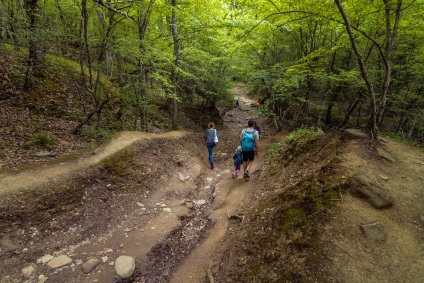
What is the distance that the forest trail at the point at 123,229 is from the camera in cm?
436

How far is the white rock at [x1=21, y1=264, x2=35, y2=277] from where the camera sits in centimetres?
404

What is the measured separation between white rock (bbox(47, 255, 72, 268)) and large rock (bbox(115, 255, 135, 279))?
973mm

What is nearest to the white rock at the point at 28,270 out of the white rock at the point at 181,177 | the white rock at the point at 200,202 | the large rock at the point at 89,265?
the large rock at the point at 89,265

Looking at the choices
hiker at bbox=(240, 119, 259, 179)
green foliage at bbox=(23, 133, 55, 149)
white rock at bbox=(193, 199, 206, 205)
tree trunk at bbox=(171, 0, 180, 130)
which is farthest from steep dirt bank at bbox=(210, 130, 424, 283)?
tree trunk at bbox=(171, 0, 180, 130)

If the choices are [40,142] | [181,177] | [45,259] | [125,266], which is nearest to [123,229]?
[125,266]

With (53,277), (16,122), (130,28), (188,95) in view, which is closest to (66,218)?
(53,277)

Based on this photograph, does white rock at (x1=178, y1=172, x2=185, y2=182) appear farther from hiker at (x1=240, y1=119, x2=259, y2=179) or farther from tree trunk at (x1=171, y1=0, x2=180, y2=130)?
tree trunk at (x1=171, y1=0, x2=180, y2=130)

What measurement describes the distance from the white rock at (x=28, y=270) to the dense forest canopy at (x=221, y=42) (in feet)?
21.1

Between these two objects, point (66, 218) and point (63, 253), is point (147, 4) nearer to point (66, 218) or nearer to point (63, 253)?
point (66, 218)

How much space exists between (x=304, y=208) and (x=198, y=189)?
15.3 feet

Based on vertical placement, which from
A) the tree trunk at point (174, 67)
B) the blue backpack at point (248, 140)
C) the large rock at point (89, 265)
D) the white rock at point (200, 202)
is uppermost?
the tree trunk at point (174, 67)

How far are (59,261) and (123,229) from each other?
148 cm

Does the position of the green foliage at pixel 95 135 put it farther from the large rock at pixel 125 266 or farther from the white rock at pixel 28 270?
the large rock at pixel 125 266

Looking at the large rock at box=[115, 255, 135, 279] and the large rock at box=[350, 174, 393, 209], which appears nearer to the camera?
the large rock at box=[350, 174, 393, 209]
